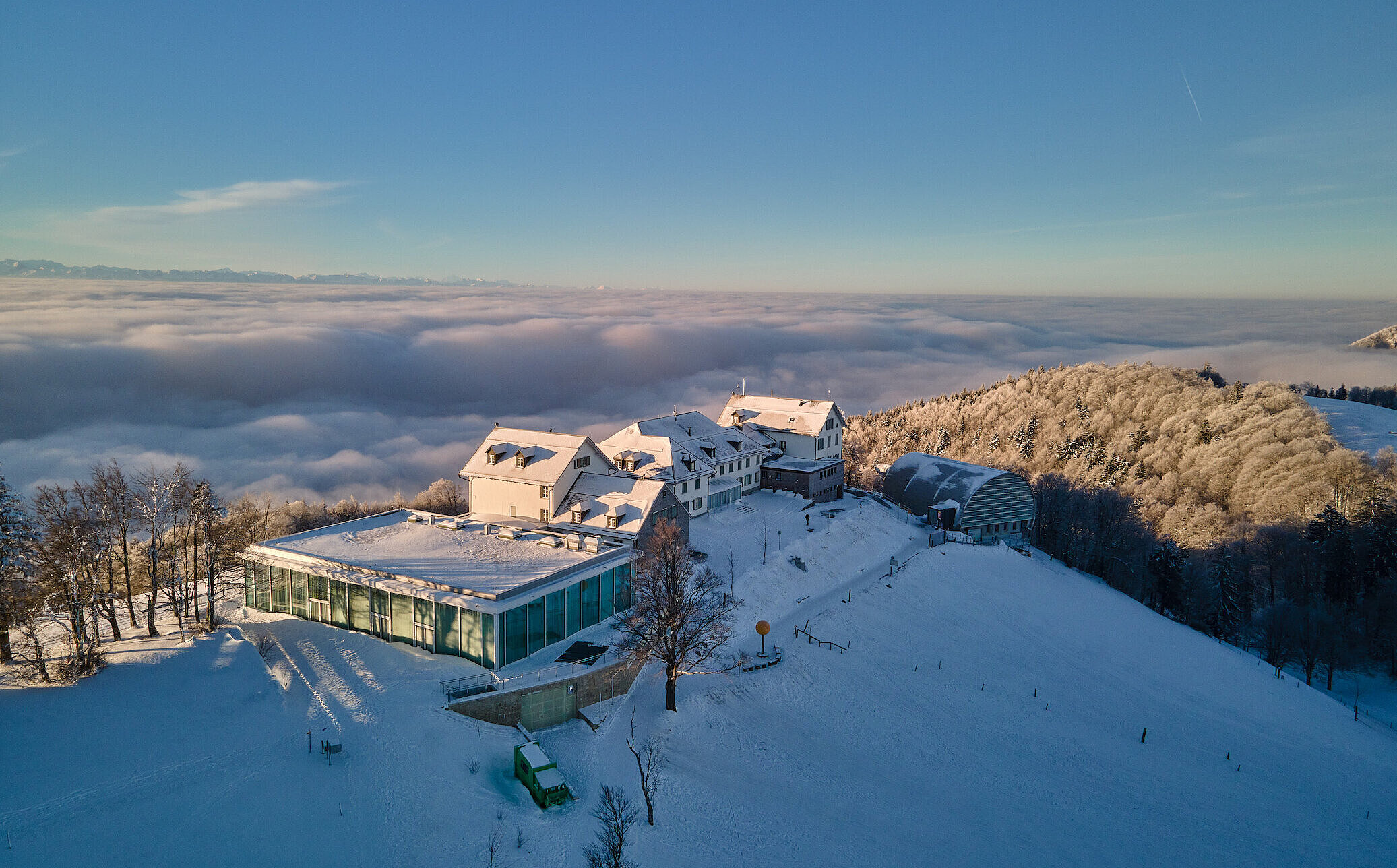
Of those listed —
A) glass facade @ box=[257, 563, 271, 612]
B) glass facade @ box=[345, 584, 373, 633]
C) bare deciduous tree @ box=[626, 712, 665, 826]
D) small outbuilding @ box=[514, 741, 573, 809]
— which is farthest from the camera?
glass facade @ box=[257, 563, 271, 612]

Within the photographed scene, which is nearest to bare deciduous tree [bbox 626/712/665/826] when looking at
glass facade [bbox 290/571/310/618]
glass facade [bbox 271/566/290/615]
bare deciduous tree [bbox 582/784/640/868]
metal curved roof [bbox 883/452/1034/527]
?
bare deciduous tree [bbox 582/784/640/868]

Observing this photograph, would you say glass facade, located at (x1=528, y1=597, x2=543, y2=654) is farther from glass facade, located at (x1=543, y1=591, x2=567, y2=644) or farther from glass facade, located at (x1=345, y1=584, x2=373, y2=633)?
glass facade, located at (x1=345, y1=584, x2=373, y2=633)

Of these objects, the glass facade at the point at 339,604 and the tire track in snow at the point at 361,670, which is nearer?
the tire track in snow at the point at 361,670

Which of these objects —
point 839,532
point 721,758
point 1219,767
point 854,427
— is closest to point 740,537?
point 839,532

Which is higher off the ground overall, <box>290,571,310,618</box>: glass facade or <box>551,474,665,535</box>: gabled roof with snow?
<box>551,474,665,535</box>: gabled roof with snow

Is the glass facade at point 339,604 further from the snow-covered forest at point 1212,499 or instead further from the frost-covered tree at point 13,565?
the snow-covered forest at point 1212,499

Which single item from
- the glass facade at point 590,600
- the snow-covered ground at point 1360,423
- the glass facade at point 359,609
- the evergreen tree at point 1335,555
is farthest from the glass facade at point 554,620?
the snow-covered ground at point 1360,423
